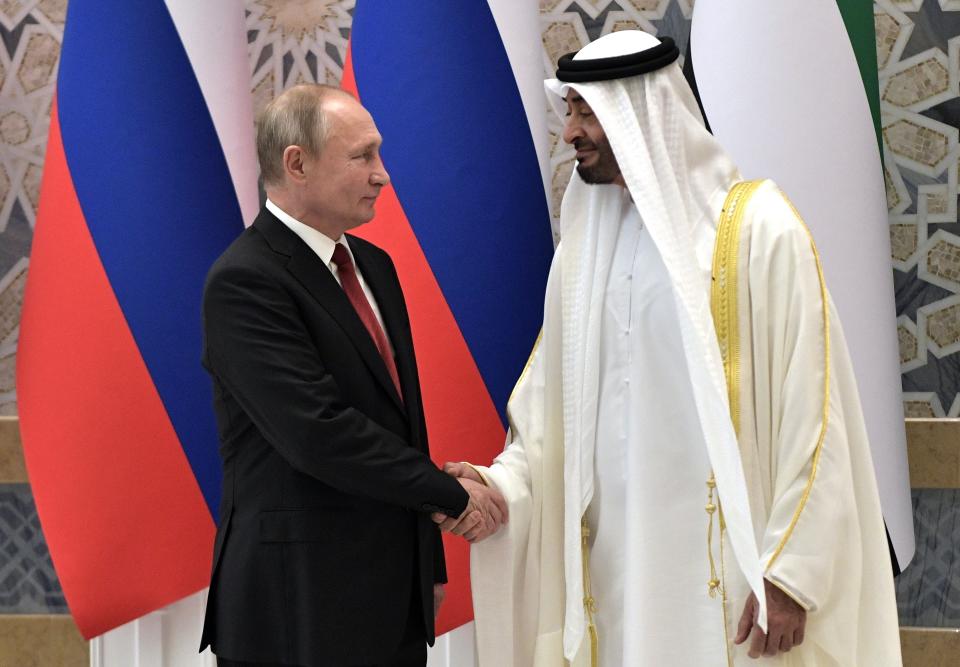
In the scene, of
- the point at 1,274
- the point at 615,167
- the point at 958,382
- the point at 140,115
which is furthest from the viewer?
the point at 1,274

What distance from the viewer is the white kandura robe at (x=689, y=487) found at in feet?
6.95

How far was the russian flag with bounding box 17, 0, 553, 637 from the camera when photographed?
271cm

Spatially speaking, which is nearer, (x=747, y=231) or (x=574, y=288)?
(x=747, y=231)

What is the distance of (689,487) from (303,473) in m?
0.75

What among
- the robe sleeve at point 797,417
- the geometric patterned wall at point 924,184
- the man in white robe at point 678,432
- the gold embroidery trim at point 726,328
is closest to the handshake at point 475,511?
the man in white robe at point 678,432

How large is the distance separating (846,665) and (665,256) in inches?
33.0

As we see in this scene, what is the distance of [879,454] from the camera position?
2.74 metres

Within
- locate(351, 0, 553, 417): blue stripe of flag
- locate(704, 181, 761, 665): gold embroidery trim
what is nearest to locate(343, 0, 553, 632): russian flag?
locate(351, 0, 553, 417): blue stripe of flag

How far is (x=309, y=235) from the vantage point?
7.32 feet

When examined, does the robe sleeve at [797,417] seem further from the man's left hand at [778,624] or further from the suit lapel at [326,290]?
the suit lapel at [326,290]

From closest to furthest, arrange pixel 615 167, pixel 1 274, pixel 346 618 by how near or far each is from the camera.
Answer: pixel 346 618, pixel 615 167, pixel 1 274

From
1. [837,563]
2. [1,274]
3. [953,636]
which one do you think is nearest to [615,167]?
[837,563]

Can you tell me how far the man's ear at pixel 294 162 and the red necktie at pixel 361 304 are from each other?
0.16 meters

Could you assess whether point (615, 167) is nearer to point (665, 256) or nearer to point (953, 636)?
point (665, 256)
